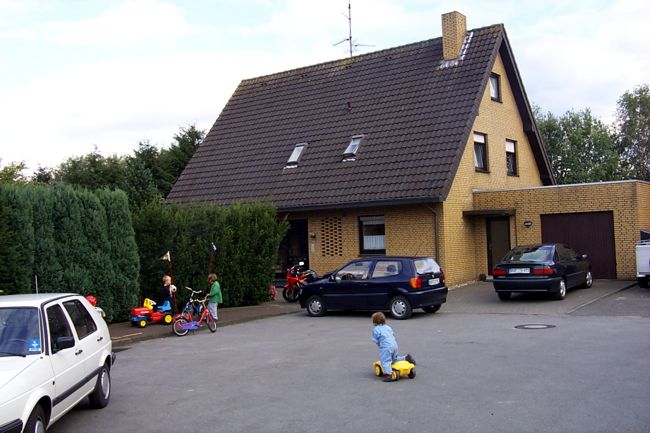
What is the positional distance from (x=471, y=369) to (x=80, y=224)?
992 centimetres

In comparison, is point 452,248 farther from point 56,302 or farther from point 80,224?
point 56,302

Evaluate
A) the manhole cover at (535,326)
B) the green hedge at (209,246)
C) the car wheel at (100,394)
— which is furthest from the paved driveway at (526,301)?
the car wheel at (100,394)

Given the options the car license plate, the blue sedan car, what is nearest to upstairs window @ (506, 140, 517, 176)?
the blue sedan car

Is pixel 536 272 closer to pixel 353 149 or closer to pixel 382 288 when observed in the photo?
pixel 382 288

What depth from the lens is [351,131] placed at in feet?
83.8

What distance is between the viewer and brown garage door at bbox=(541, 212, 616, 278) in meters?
21.8

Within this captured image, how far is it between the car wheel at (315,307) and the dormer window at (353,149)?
8028 millimetres

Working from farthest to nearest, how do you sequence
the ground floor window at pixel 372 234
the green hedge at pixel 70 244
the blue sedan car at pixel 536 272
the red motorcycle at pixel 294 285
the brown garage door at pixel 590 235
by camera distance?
the ground floor window at pixel 372 234
the brown garage door at pixel 590 235
the red motorcycle at pixel 294 285
the blue sedan car at pixel 536 272
the green hedge at pixel 70 244

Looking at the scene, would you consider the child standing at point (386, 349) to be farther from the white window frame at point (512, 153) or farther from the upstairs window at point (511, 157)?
the upstairs window at point (511, 157)

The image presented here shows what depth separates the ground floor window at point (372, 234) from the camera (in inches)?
912

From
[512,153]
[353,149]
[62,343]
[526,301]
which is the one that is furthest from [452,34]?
[62,343]

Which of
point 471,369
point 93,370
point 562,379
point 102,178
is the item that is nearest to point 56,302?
point 93,370

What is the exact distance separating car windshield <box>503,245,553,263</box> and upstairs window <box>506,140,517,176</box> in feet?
30.3

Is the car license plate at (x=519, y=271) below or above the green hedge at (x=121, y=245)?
below
